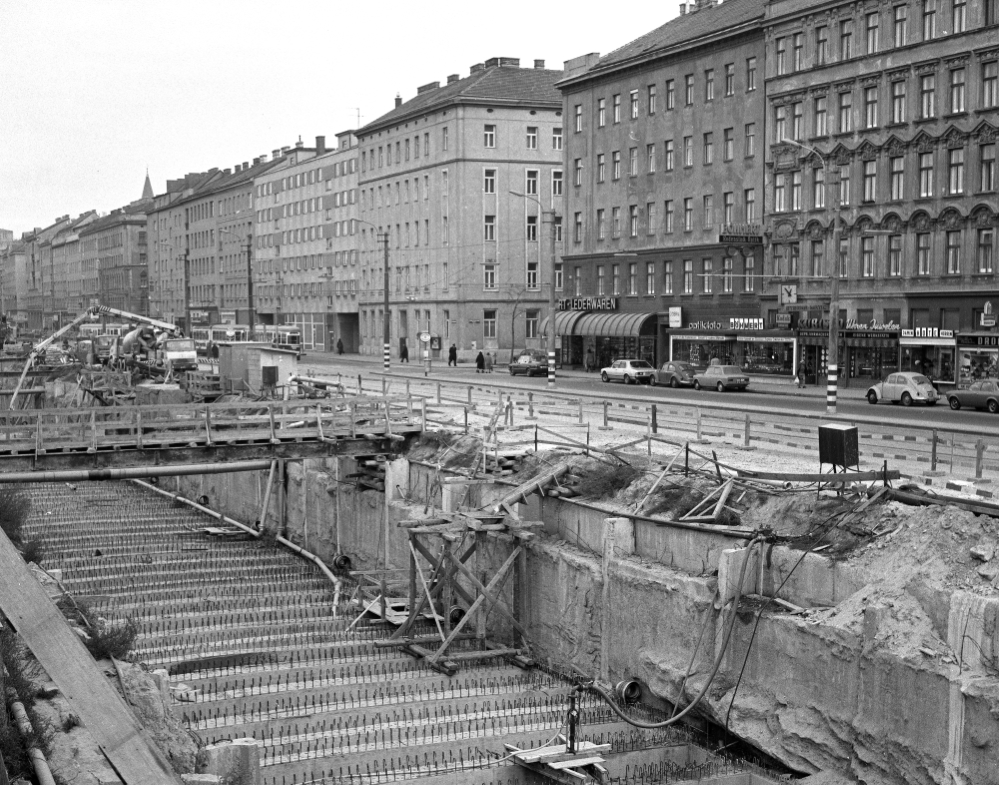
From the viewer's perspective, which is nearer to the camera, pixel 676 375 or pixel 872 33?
pixel 872 33

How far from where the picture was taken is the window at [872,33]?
5404cm

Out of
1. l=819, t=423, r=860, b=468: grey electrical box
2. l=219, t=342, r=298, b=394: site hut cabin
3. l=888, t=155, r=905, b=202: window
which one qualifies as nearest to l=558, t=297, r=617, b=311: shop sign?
l=888, t=155, r=905, b=202: window


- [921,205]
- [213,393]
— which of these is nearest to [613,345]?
[921,205]

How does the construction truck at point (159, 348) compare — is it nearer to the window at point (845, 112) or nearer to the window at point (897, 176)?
the window at point (845, 112)

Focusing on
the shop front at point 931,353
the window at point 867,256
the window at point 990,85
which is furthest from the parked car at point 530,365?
the window at point 990,85

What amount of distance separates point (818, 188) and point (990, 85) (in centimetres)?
1025

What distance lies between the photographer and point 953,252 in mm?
51781

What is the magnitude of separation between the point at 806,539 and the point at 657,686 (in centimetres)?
331

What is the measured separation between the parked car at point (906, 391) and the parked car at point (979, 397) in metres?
1.64

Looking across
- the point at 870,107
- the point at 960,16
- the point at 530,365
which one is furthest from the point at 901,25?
the point at 530,365

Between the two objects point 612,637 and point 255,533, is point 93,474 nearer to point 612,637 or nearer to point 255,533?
point 255,533

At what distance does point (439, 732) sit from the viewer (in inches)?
739

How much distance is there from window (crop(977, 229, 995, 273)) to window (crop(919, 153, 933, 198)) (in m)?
3.02

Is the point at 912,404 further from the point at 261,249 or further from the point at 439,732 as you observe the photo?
the point at 261,249
